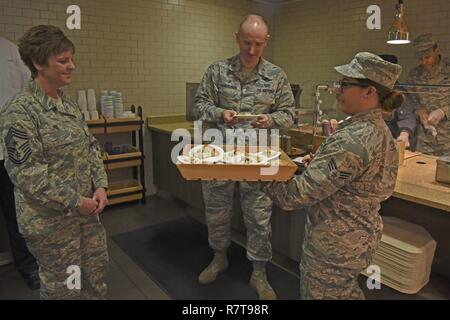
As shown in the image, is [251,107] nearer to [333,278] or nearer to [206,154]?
[206,154]

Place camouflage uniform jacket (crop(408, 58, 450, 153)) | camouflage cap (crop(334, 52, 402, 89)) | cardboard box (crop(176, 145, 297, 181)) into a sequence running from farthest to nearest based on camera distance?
1. camouflage uniform jacket (crop(408, 58, 450, 153))
2. cardboard box (crop(176, 145, 297, 181))
3. camouflage cap (crop(334, 52, 402, 89))

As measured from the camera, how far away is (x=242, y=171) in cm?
138

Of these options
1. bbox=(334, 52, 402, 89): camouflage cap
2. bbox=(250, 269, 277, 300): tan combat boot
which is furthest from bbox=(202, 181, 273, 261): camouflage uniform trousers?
bbox=(334, 52, 402, 89): camouflage cap

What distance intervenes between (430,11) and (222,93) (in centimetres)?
288

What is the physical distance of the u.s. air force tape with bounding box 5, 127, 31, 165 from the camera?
140cm

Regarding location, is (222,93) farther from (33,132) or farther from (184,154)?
(33,132)

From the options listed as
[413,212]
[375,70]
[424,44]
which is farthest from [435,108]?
[375,70]

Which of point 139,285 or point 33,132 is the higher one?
point 33,132

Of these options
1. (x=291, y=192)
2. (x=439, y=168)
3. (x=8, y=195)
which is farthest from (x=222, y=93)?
(x=8, y=195)

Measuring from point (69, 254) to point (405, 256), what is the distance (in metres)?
1.83

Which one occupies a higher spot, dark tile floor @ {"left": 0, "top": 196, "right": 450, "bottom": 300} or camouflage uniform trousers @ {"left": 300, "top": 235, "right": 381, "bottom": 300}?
camouflage uniform trousers @ {"left": 300, "top": 235, "right": 381, "bottom": 300}

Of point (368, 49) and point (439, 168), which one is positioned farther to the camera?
point (368, 49)

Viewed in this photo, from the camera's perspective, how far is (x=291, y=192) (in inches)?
52.2

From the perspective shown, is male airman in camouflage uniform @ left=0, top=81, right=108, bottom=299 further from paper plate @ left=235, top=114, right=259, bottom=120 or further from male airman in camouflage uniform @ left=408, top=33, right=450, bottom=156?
male airman in camouflage uniform @ left=408, top=33, right=450, bottom=156
